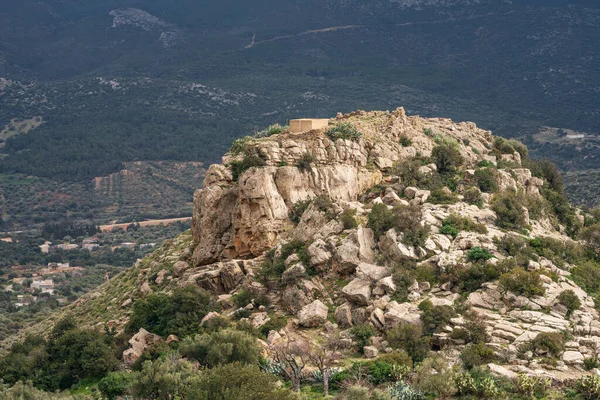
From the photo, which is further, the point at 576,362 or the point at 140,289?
the point at 140,289

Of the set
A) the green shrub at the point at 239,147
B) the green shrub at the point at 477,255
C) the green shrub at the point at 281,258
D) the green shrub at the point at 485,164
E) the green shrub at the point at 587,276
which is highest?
the green shrub at the point at 239,147

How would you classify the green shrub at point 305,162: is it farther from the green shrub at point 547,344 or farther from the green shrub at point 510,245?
the green shrub at point 547,344

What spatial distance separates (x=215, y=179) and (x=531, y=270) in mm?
17016

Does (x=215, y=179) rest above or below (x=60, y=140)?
above

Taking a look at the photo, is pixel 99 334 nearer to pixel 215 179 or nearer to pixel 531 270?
pixel 215 179

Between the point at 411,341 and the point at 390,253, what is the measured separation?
5.97m

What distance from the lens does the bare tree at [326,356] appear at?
32969mm

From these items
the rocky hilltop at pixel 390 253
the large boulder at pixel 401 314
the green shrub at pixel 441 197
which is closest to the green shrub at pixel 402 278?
the rocky hilltop at pixel 390 253

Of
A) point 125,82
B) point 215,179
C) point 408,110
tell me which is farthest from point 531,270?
point 125,82

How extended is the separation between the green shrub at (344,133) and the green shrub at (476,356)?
57.6 ft

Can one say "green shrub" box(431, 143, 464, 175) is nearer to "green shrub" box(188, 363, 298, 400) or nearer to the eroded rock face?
the eroded rock face

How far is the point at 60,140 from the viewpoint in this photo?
16788 centimetres

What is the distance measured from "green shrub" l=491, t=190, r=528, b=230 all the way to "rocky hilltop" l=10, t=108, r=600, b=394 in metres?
0.08

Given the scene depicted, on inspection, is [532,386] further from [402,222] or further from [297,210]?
[297,210]
